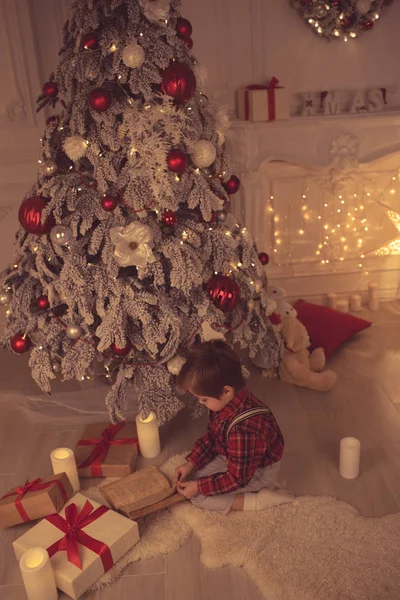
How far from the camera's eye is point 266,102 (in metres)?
3.24

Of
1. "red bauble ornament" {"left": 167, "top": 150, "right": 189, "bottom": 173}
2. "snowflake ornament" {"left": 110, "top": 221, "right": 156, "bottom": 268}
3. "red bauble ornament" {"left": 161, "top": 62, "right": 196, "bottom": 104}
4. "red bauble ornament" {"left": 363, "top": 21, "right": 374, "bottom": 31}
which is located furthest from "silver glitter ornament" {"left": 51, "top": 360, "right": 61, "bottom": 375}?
"red bauble ornament" {"left": 363, "top": 21, "right": 374, "bottom": 31}

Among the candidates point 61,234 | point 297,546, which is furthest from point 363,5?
point 297,546

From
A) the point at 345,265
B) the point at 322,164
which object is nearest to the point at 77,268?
the point at 322,164

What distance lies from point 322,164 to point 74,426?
1.98m

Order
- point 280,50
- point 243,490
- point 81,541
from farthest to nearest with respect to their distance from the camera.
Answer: point 280,50, point 243,490, point 81,541

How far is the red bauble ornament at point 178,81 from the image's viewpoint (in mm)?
2127

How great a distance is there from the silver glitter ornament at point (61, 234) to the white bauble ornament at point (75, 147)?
265 millimetres

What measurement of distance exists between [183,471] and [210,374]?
48 centimetres

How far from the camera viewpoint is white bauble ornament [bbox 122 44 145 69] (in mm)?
2080

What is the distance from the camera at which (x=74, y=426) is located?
9.12ft

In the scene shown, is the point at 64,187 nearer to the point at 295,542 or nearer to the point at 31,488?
the point at 31,488

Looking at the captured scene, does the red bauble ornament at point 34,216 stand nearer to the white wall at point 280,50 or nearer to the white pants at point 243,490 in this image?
the white pants at point 243,490

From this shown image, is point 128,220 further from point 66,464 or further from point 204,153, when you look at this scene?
point 66,464

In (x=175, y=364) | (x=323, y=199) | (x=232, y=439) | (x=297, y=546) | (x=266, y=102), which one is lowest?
(x=297, y=546)
